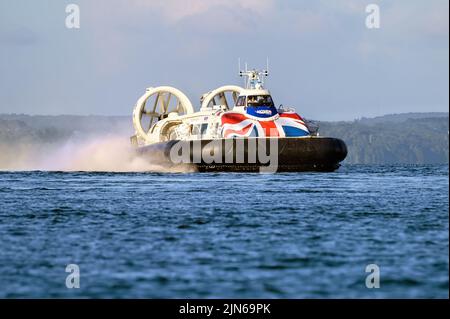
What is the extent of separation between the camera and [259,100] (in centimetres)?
4478

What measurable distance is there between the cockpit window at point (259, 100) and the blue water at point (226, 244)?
16182 millimetres

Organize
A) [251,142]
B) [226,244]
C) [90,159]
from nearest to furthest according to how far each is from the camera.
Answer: [226,244] → [251,142] → [90,159]

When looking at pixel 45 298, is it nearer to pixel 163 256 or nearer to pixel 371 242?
pixel 163 256

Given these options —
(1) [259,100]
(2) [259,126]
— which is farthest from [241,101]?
(2) [259,126]

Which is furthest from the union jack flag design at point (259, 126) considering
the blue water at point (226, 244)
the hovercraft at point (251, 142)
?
the blue water at point (226, 244)

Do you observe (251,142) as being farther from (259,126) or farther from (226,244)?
(226,244)

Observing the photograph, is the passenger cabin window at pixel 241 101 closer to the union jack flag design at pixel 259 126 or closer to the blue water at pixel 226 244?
the union jack flag design at pixel 259 126

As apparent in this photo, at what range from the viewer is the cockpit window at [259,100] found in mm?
44688

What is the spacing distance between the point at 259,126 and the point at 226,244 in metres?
26.3

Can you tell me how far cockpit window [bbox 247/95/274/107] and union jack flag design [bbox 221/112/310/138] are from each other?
1.11 meters

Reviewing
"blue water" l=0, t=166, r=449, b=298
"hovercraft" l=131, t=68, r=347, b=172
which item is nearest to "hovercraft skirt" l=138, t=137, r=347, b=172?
"hovercraft" l=131, t=68, r=347, b=172

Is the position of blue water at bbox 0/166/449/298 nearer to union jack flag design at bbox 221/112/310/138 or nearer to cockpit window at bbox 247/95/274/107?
union jack flag design at bbox 221/112/310/138

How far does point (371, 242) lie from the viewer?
16531mm
